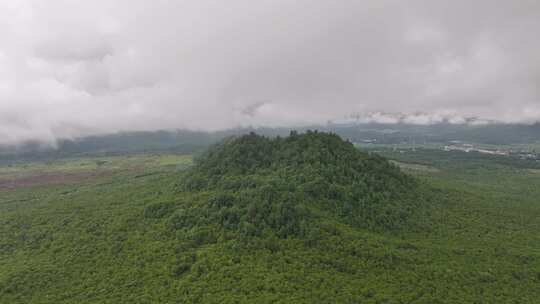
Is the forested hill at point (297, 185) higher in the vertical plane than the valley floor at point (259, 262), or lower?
higher

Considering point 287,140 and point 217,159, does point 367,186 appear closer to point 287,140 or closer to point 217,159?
point 287,140

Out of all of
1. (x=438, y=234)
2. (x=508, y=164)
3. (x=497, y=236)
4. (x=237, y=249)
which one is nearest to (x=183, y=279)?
(x=237, y=249)

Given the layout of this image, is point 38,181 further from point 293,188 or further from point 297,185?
point 293,188

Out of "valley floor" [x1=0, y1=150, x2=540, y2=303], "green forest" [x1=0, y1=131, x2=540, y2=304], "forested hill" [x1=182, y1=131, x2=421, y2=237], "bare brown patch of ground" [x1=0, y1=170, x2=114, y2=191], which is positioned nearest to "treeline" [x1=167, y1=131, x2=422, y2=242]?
"forested hill" [x1=182, y1=131, x2=421, y2=237]

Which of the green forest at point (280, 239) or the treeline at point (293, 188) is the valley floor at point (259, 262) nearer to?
the green forest at point (280, 239)

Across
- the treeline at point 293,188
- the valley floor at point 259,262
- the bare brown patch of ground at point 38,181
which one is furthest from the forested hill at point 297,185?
the bare brown patch of ground at point 38,181

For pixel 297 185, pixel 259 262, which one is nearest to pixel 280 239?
pixel 259 262

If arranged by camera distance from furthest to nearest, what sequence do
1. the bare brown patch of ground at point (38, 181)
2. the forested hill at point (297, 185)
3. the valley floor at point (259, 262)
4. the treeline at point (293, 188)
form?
the bare brown patch of ground at point (38, 181) → the forested hill at point (297, 185) → the treeline at point (293, 188) → the valley floor at point (259, 262)
